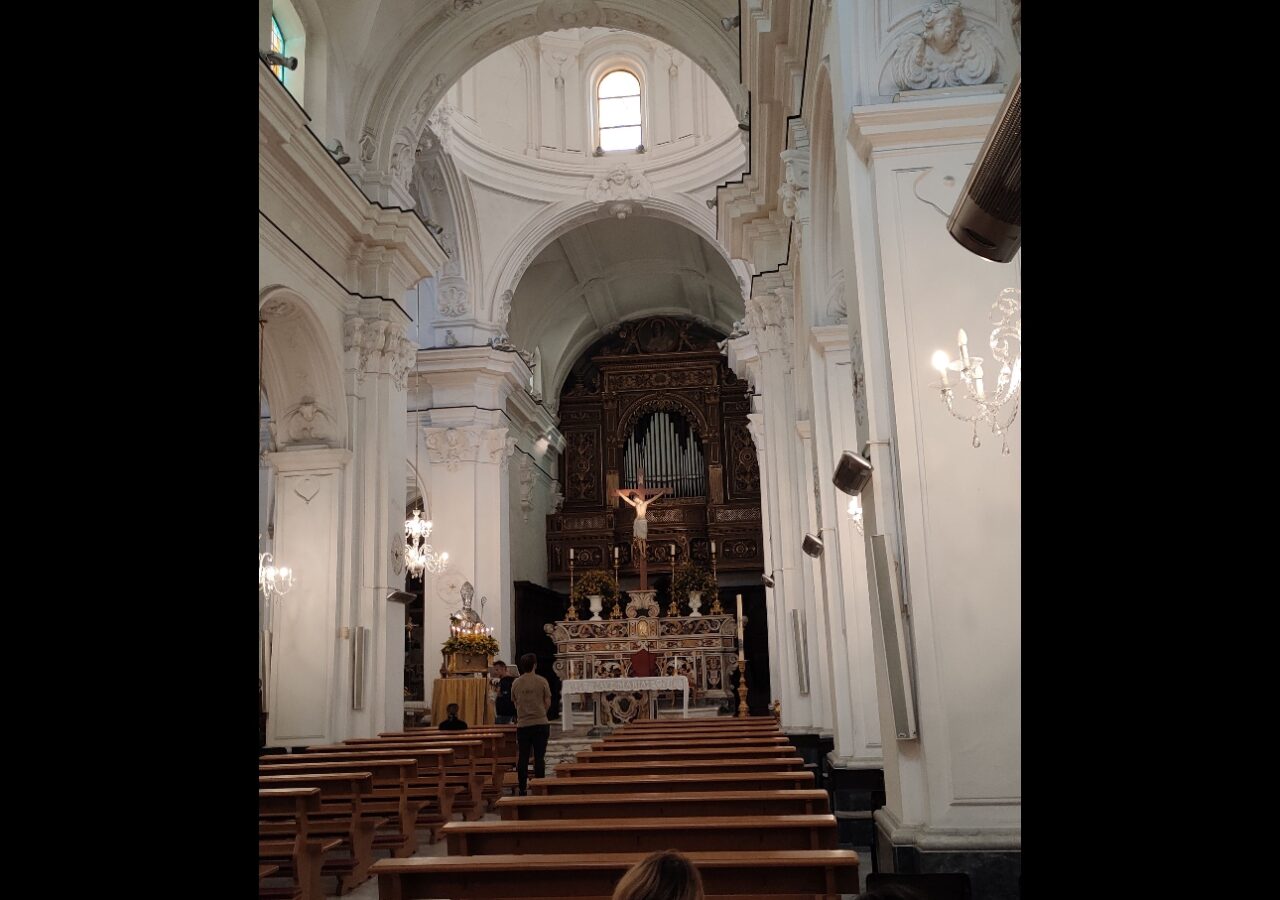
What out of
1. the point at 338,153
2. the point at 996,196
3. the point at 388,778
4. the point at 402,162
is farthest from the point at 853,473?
the point at 402,162

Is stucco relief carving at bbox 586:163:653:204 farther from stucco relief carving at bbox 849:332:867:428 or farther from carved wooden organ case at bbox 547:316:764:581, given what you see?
stucco relief carving at bbox 849:332:867:428

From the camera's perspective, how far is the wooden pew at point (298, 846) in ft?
19.5

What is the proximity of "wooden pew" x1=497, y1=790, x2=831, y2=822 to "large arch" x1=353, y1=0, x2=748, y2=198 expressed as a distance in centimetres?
1061

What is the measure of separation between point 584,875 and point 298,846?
2.71m

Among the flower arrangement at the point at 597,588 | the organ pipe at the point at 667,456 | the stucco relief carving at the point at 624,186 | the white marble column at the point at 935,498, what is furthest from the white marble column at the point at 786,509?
the organ pipe at the point at 667,456

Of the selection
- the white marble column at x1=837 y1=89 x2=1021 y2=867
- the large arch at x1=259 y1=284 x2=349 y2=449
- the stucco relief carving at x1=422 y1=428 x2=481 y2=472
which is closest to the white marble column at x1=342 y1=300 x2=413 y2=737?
the large arch at x1=259 y1=284 x2=349 y2=449

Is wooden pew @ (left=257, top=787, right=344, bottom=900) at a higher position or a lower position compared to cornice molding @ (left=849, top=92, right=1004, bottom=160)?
lower

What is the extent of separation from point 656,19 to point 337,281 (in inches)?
218

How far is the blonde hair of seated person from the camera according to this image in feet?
7.46
